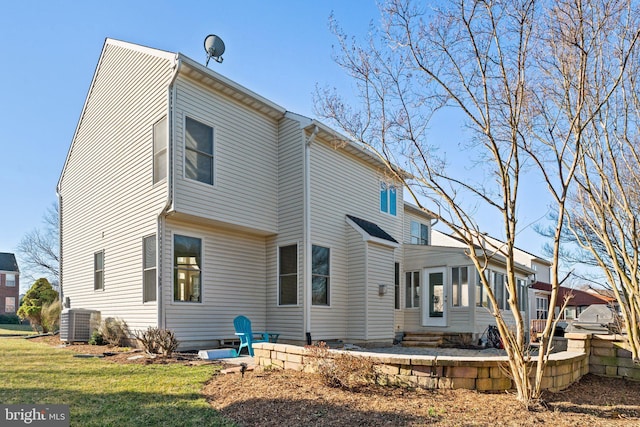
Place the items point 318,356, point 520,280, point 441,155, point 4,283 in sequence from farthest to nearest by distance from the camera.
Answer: point 4,283 → point 520,280 → point 441,155 → point 318,356

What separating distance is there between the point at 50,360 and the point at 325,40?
710cm

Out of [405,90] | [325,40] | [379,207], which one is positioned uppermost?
[325,40]

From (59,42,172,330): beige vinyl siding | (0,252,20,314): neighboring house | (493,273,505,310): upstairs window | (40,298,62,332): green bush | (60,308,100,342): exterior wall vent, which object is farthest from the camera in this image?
(0,252,20,314): neighboring house

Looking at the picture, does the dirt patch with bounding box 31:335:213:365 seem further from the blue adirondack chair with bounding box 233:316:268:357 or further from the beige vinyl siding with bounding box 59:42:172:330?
the blue adirondack chair with bounding box 233:316:268:357

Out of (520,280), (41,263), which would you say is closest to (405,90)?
(520,280)

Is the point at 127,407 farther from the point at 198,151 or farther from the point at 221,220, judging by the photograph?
the point at 198,151

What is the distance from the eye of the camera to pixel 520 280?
61.6 ft

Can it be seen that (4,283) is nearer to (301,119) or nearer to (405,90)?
(301,119)

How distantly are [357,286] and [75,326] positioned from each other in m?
7.13

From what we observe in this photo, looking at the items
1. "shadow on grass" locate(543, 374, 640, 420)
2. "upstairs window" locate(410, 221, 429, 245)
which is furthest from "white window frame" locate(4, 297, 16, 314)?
"shadow on grass" locate(543, 374, 640, 420)

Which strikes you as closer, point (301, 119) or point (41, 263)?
point (301, 119)

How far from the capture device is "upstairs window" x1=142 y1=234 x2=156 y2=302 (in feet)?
31.7

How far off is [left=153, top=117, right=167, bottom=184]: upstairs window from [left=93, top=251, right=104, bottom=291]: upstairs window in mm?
3825

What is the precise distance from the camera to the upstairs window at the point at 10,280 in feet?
127
